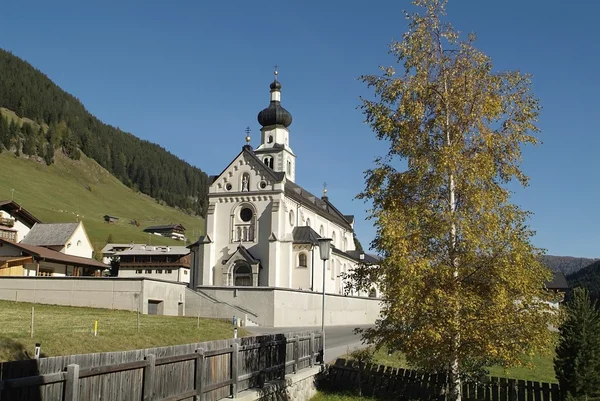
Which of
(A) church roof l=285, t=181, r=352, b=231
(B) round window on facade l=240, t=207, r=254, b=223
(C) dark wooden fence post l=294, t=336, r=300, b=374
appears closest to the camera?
(C) dark wooden fence post l=294, t=336, r=300, b=374

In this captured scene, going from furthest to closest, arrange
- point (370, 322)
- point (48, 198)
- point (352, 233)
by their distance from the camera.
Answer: point (48, 198), point (352, 233), point (370, 322)

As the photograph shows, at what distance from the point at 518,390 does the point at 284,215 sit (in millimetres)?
38886

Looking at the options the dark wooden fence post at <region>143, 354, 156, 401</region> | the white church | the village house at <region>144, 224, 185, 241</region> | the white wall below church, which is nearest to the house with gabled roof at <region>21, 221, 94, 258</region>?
the white church

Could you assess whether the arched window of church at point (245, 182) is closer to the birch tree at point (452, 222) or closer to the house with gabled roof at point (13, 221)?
the house with gabled roof at point (13, 221)

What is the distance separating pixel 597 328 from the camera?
1417 cm

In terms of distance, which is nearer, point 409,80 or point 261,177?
point 409,80

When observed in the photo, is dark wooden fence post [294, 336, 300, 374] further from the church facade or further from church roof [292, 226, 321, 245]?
church roof [292, 226, 321, 245]

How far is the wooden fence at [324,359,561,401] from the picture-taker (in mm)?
15250

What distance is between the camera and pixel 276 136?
6962 centimetres

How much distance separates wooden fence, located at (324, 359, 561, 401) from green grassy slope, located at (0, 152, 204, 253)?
354 ft

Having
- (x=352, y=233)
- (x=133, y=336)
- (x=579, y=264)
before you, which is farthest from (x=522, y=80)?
(x=579, y=264)

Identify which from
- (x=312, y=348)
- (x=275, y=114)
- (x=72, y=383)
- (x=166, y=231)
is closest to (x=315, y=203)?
(x=275, y=114)

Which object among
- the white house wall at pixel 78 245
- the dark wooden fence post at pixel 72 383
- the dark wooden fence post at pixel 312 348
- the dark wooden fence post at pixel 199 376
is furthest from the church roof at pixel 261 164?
the dark wooden fence post at pixel 72 383

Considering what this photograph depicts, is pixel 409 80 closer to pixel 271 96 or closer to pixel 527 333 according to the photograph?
pixel 527 333
